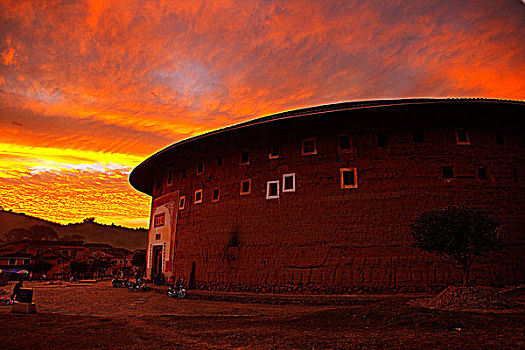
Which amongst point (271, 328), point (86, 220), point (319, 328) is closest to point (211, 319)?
point (271, 328)

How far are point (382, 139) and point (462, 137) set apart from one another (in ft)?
14.4

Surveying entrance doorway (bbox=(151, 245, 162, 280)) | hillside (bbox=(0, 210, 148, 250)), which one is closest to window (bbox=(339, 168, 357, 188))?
entrance doorway (bbox=(151, 245, 162, 280))

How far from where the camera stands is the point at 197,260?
24.3 m

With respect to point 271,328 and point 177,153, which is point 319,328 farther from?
point 177,153

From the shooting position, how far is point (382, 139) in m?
20.4

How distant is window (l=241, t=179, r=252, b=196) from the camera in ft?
74.8

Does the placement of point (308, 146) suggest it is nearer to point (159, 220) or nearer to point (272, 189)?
point (272, 189)

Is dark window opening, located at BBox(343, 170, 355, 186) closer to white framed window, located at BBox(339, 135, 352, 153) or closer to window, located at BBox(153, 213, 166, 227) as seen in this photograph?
white framed window, located at BBox(339, 135, 352, 153)

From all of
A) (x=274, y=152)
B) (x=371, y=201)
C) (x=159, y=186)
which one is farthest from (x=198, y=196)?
(x=371, y=201)

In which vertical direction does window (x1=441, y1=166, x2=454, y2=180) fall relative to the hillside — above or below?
below

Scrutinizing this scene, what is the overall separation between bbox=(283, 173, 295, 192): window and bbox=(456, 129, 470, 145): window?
9.42m

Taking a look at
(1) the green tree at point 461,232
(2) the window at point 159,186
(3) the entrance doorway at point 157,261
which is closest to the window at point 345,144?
(1) the green tree at point 461,232

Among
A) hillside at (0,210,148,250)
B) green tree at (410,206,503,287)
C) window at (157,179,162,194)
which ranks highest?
hillside at (0,210,148,250)

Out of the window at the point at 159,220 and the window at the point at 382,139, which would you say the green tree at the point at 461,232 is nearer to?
the window at the point at 382,139
